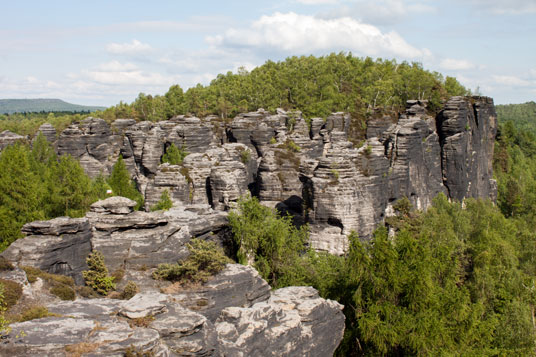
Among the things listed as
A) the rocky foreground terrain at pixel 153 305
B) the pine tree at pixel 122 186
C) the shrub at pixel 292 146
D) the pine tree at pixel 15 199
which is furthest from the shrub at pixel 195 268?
the pine tree at pixel 122 186

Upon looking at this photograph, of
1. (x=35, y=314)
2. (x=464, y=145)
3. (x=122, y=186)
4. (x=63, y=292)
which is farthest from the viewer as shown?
(x=464, y=145)

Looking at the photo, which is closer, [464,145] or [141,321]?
[141,321]

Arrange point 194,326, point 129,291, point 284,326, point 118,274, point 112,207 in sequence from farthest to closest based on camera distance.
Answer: point 112,207
point 118,274
point 129,291
point 284,326
point 194,326

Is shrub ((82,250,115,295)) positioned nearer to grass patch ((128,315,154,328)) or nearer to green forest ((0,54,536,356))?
grass patch ((128,315,154,328))

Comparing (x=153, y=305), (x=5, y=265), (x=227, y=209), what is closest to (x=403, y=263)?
(x=153, y=305)

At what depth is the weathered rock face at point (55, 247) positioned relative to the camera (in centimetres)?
2624

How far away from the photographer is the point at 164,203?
44500mm

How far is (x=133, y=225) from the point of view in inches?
1229

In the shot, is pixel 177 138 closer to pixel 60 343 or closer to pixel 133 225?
pixel 133 225

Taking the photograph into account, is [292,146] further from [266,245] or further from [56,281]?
[56,281]

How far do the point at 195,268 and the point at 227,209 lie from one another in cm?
1905

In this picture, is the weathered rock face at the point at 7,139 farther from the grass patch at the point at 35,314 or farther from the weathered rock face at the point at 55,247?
the grass patch at the point at 35,314

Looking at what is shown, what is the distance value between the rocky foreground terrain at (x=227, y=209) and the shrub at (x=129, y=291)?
2.85 feet

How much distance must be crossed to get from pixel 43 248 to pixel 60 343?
489 inches
